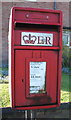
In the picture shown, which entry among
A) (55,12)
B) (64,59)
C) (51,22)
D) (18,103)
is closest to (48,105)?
(18,103)

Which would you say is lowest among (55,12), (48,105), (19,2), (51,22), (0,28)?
(48,105)

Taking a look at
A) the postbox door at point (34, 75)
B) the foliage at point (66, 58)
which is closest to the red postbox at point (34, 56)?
the postbox door at point (34, 75)

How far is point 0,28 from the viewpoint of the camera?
9875 millimetres

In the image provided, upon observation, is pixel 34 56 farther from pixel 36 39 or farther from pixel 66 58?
pixel 66 58

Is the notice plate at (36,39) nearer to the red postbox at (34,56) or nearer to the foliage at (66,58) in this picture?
the red postbox at (34,56)

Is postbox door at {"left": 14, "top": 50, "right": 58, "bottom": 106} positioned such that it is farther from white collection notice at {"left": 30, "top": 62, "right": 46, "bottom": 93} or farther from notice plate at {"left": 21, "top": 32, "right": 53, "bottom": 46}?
notice plate at {"left": 21, "top": 32, "right": 53, "bottom": 46}

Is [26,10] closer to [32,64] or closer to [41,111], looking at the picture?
[32,64]

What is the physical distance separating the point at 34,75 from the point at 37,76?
0.05 meters

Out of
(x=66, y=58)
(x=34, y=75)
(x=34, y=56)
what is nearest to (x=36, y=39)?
(x=34, y=56)

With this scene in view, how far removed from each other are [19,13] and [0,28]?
8.02 m

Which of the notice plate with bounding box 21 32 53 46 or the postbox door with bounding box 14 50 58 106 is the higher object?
the notice plate with bounding box 21 32 53 46

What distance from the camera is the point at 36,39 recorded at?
2227 mm

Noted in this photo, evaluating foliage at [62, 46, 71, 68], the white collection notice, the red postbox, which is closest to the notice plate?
the red postbox

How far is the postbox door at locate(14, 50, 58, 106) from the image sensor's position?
7.26 ft
